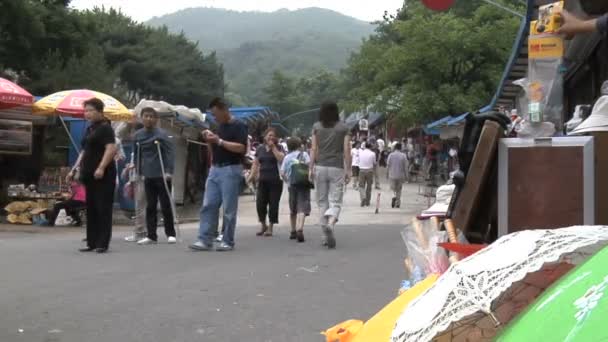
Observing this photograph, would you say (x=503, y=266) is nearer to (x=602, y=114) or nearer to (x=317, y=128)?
(x=602, y=114)

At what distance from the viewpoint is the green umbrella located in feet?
4.38

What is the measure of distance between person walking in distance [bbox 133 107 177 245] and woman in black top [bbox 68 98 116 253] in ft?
3.08

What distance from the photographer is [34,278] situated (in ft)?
23.4

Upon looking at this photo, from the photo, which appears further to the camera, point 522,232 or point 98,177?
point 98,177

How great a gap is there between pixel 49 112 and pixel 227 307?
9.33 meters

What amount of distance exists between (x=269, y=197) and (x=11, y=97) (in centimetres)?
500

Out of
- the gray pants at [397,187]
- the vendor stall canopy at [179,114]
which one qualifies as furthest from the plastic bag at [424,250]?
the gray pants at [397,187]

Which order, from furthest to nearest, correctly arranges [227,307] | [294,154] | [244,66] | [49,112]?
[244,66]
[49,112]
[294,154]
[227,307]

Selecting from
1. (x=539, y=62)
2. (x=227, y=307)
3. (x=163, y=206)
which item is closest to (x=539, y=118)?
(x=539, y=62)

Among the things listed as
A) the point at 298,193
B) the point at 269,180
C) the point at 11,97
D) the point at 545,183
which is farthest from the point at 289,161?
the point at 545,183

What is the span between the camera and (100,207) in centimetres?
889

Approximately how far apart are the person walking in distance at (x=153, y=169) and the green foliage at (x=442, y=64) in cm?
1531

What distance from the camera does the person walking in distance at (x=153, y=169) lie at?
10.0 metres

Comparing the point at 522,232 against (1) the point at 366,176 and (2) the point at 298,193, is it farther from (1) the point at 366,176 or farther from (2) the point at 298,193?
(1) the point at 366,176
